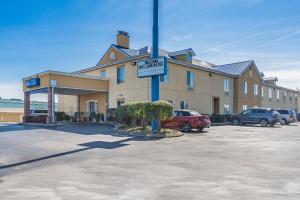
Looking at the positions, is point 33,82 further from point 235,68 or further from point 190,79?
point 235,68

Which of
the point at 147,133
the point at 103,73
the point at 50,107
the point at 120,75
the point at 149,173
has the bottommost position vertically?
the point at 149,173

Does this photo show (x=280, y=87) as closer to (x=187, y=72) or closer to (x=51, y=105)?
(x=187, y=72)

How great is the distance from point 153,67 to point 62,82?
1044 cm

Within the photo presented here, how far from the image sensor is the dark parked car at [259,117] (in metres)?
26.9

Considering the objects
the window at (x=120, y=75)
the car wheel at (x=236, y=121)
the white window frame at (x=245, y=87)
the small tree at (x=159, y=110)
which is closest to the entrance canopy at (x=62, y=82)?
the window at (x=120, y=75)

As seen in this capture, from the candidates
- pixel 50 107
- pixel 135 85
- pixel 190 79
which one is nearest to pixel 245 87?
pixel 190 79

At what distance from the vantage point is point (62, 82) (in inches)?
998

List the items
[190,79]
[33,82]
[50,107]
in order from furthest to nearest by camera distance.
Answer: [190,79], [33,82], [50,107]

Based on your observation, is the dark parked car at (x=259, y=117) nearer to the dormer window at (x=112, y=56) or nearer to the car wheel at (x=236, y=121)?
the car wheel at (x=236, y=121)

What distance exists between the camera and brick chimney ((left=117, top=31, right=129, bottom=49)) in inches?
1253

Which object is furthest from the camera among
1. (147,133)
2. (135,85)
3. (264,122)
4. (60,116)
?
(60,116)

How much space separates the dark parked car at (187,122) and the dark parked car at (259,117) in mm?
9770

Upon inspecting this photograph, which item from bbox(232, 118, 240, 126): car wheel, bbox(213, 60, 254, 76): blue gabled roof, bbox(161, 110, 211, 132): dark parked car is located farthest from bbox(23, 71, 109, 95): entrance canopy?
bbox(213, 60, 254, 76): blue gabled roof

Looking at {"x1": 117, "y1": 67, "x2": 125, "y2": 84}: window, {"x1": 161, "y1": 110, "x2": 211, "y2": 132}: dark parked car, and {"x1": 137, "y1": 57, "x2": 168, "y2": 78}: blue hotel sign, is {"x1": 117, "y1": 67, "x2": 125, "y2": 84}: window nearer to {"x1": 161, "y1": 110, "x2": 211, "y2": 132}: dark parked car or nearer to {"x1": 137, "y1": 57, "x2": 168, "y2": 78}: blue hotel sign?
{"x1": 137, "y1": 57, "x2": 168, "y2": 78}: blue hotel sign
